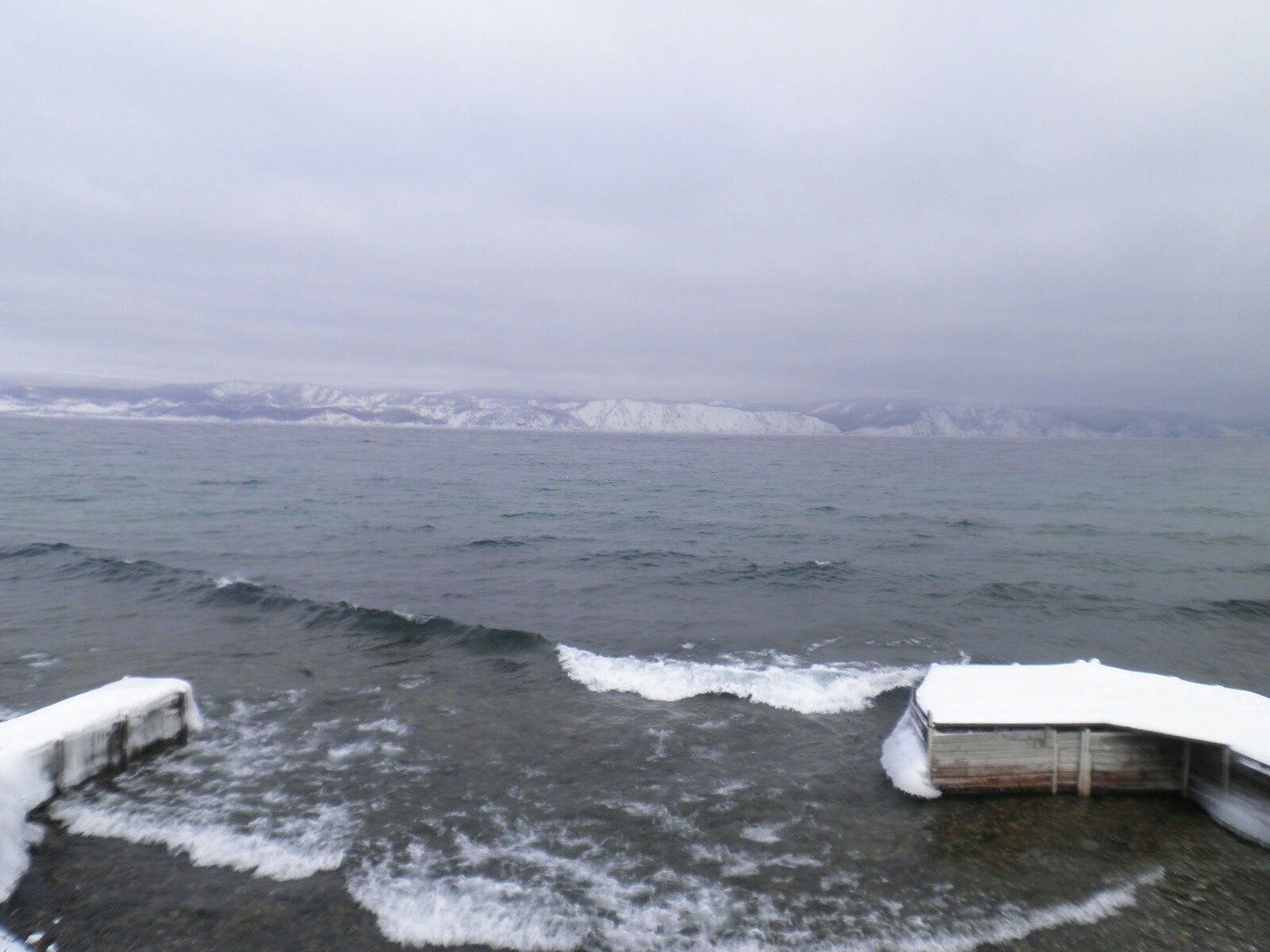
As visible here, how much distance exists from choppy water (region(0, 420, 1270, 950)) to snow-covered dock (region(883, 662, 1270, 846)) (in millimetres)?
482

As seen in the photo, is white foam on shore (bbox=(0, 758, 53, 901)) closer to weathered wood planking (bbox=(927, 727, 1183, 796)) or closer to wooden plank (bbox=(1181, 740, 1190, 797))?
weathered wood planking (bbox=(927, 727, 1183, 796))

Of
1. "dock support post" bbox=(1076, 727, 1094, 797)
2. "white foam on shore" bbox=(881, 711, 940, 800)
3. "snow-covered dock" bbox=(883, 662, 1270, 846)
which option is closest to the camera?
"snow-covered dock" bbox=(883, 662, 1270, 846)

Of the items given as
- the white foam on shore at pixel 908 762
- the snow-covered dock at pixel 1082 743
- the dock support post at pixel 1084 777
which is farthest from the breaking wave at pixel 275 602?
the dock support post at pixel 1084 777

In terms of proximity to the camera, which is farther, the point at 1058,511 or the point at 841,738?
the point at 1058,511

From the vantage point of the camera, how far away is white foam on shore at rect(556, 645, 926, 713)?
17.2 meters

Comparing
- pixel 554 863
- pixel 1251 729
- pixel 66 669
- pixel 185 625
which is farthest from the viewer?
pixel 185 625

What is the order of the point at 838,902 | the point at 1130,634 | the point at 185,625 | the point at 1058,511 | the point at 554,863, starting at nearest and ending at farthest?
the point at 838,902 → the point at 554,863 → the point at 185,625 → the point at 1130,634 → the point at 1058,511

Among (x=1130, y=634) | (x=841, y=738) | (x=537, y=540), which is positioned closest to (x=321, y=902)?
(x=841, y=738)

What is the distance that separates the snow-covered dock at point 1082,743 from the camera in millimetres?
11820

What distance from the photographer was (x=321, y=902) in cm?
964

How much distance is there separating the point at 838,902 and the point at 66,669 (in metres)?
18.8

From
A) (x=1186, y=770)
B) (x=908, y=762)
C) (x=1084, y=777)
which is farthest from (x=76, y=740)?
(x=1186, y=770)

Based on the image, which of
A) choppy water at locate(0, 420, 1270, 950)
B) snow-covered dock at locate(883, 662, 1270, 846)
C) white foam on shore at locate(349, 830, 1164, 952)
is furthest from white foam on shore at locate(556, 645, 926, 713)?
white foam on shore at locate(349, 830, 1164, 952)

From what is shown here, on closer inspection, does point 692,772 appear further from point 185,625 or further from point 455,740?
point 185,625
